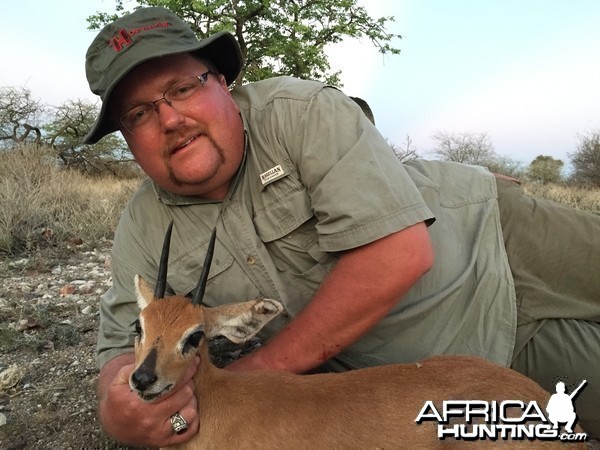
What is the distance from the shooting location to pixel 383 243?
9.68 feet

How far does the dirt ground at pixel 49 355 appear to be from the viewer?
3.67 m

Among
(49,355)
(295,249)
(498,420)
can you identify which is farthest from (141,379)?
(49,355)

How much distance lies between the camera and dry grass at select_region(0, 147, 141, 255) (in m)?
8.47

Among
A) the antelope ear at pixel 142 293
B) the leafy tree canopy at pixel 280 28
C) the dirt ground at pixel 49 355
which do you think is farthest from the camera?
the leafy tree canopy at pixel 280 28

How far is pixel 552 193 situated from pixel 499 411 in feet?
59.7

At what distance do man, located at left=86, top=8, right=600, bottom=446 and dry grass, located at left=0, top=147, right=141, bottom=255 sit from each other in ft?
18.7

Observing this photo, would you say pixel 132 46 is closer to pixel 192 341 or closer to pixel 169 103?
pixel 169 103

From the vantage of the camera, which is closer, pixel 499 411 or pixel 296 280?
pixel 499 411

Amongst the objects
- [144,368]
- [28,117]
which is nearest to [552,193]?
[144,368]

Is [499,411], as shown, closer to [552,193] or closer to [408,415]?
[408,415]

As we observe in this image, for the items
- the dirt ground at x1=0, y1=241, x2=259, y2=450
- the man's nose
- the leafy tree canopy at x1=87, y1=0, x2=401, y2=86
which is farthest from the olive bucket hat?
the leafy tree canopy at x1=87, y1=0, x2=401, y2=86

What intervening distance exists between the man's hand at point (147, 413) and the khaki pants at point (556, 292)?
2341 millimetres

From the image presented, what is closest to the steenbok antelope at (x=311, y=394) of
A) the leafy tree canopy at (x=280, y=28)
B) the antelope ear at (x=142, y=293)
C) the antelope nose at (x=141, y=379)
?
the antelope nose at (x=141, y=379)

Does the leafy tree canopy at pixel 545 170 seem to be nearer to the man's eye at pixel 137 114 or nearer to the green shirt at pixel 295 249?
the green shirt at pixel 295 249
